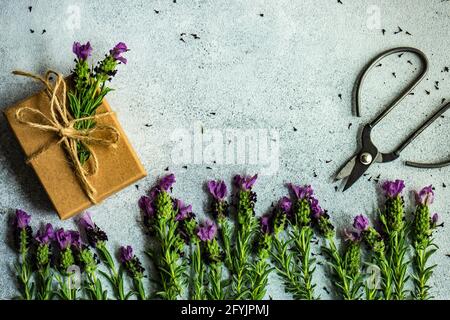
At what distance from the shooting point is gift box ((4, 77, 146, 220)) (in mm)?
1493

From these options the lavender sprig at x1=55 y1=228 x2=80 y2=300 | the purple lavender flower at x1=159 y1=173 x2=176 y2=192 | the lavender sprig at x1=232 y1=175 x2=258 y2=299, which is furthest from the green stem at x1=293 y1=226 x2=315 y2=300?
the lavender sprig at x1=55 y1=228 x2=80 y2=300

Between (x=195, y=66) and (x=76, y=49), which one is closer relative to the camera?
(x=76, y=49)

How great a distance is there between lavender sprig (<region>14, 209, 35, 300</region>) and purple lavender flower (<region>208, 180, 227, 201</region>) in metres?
0.45

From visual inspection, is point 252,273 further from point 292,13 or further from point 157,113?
point 292,13

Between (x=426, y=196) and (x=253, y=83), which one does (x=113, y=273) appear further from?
(x=426, y=196)

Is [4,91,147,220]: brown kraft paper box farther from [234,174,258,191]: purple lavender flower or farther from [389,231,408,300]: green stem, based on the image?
[389,231,408,300]: green stem

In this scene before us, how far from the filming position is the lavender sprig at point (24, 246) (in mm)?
1556

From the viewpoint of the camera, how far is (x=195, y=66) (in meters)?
1.62

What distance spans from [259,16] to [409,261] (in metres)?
0.73

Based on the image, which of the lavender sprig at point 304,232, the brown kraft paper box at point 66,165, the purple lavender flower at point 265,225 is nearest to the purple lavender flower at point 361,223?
the lavender sprig at point 304,232

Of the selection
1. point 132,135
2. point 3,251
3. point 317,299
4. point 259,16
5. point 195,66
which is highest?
point 259,16

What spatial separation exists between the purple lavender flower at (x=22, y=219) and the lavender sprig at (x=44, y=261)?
38 millimetres

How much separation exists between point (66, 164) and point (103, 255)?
0.26 meters
